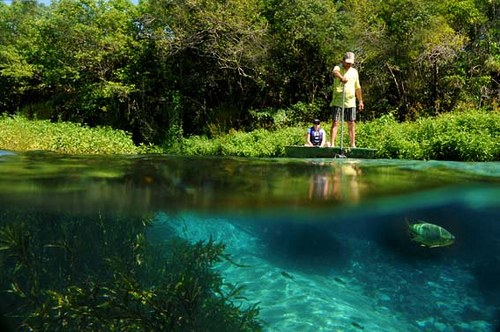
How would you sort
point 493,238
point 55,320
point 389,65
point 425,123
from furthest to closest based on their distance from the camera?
point 389,65 → point 425,123 → point 493,238 → point 55,320

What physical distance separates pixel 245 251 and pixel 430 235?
89.2 inches

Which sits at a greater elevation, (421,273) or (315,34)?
(315,34)

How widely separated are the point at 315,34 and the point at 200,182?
14.8 metres

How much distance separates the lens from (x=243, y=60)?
837 inches

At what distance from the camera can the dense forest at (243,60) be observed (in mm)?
19109

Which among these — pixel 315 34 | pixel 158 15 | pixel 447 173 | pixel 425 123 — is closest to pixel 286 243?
pixel 447 173

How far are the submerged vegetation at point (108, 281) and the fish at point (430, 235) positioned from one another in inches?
95.2

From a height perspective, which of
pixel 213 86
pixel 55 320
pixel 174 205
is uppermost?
pixel 213 86

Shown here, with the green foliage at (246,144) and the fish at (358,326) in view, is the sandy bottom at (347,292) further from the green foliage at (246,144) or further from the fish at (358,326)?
the green foliage at (246,144)

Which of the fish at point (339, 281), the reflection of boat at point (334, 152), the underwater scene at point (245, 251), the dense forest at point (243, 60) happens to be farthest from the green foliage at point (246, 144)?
the fish at point (339, 281)

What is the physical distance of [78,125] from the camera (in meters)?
22.4

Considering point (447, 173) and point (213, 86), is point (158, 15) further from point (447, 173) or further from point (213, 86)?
point (447, 173)

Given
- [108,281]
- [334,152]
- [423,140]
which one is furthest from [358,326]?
[423,140]

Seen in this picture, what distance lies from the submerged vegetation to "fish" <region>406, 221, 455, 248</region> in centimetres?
242
